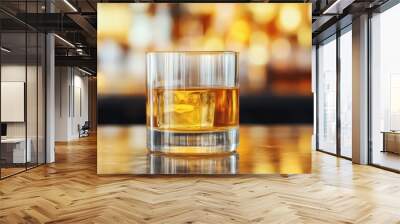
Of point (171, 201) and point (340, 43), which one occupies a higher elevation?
point (340, 43)

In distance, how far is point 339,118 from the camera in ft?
30.2

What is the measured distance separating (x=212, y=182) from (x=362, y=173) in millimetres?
2632

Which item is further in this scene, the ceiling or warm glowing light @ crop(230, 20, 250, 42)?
the ceiling

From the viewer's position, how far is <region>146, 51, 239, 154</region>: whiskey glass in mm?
3830

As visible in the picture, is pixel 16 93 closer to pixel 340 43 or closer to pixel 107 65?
pixel 107 65

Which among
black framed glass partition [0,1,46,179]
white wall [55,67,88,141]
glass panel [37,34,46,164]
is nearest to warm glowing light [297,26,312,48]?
black framed glass partition [0,1,46,179]

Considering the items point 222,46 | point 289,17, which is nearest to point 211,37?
point 222,46

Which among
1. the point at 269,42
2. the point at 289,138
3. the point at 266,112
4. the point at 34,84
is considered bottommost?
the point at 289,138

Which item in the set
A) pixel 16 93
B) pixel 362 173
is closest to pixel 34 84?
pixel 16 93

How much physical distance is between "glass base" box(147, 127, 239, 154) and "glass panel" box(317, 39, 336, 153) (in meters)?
5.86

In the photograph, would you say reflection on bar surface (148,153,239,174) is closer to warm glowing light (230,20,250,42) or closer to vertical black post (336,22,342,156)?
warm glowing light (230,20,250,42)

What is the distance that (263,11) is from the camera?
5.49 metres

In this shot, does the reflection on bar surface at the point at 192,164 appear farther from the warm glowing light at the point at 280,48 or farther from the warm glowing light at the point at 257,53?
the warm glowing light at the point at 280,48

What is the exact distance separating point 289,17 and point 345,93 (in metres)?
3.95
